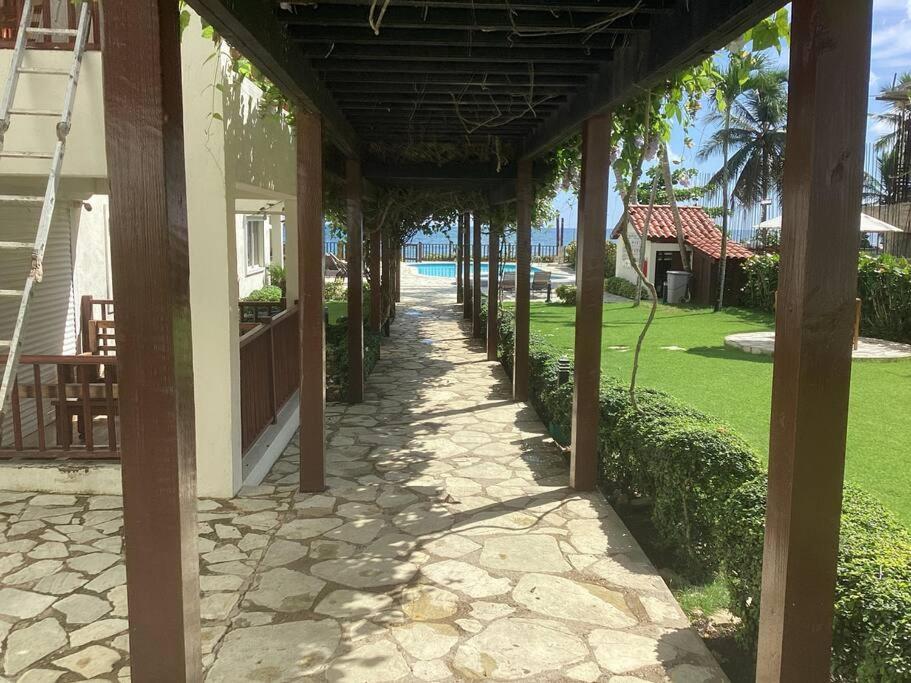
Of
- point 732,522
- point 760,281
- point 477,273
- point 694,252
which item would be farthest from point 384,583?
point 694,252

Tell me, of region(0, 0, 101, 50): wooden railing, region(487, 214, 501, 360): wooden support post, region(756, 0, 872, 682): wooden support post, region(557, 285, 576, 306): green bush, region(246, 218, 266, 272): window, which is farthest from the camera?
region(557, 285, 576, 306): green bush

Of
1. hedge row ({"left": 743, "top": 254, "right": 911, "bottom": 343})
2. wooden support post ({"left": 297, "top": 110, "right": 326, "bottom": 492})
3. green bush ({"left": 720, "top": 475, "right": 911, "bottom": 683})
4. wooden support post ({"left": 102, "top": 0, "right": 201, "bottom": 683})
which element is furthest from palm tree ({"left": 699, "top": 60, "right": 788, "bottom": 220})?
wooden support post ({"left": 102, "top": 0, "right": 201, "bottom": 683})

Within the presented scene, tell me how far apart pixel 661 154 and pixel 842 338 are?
10.2 feet

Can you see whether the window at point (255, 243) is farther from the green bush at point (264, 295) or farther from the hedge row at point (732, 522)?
the hedge row at point (732, 522)

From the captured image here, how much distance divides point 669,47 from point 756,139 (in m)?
32.4

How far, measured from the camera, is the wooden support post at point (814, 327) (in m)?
2.08

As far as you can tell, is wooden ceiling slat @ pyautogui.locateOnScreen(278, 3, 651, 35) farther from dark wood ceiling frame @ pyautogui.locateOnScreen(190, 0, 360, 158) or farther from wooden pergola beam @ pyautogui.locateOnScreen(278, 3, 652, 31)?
dark wood ceiling frame @ pyautogui.locateOnScreen(190, 0, 360, 158)

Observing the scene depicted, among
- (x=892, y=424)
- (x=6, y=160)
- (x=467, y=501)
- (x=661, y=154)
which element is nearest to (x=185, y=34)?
(x=6, y=160)

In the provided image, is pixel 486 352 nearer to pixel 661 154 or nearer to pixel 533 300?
pixel 661 154

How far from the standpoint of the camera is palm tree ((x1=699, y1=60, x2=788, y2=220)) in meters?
30.1

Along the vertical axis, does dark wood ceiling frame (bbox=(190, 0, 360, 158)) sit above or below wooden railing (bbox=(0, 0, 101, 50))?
below

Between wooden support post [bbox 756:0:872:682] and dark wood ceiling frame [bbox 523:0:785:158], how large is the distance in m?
0.56

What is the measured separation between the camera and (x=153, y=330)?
7.26ft

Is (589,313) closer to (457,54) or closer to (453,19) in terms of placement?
(457,54)
